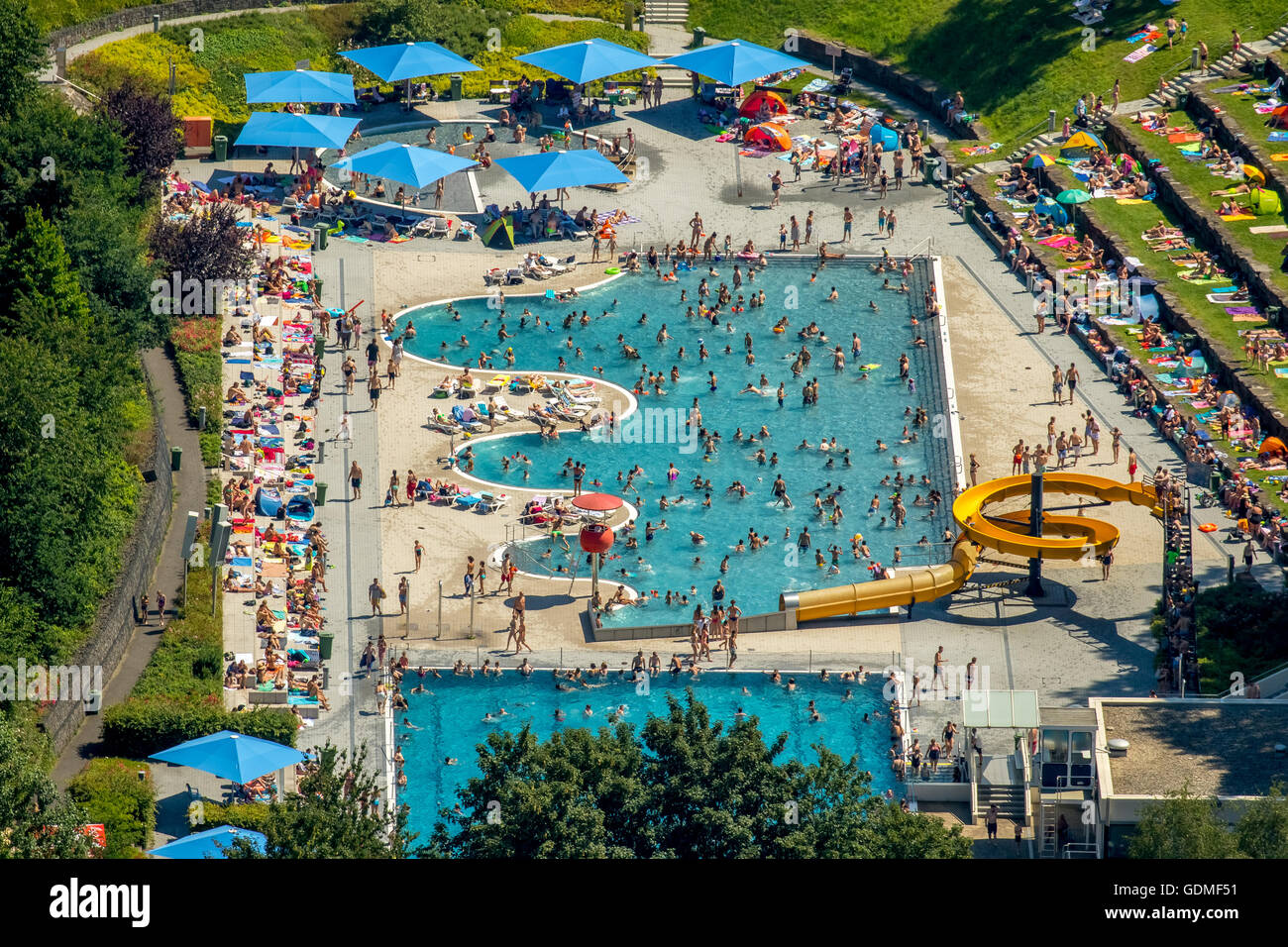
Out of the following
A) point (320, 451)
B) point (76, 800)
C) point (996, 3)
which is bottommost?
point (76, 800)

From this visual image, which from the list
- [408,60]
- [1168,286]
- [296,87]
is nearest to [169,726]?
[1168,286]

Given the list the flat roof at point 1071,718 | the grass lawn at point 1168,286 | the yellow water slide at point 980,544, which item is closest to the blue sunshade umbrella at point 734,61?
the grass lawn at point 1168,286

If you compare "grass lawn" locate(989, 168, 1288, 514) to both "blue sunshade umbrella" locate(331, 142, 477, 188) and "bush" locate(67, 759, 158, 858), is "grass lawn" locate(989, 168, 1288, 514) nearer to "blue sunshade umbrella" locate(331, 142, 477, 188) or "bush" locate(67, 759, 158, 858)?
"blue sunshade umbrella" locate(331, 142, 477, 188)

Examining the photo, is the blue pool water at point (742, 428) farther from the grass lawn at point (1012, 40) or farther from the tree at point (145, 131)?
the grass lawn at point (1012, 40)

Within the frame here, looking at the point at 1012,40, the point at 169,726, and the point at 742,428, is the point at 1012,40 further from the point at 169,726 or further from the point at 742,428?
the point at 169,726

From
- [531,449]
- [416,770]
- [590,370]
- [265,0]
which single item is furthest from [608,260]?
[416,770]

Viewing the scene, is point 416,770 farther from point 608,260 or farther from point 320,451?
point 608,260
